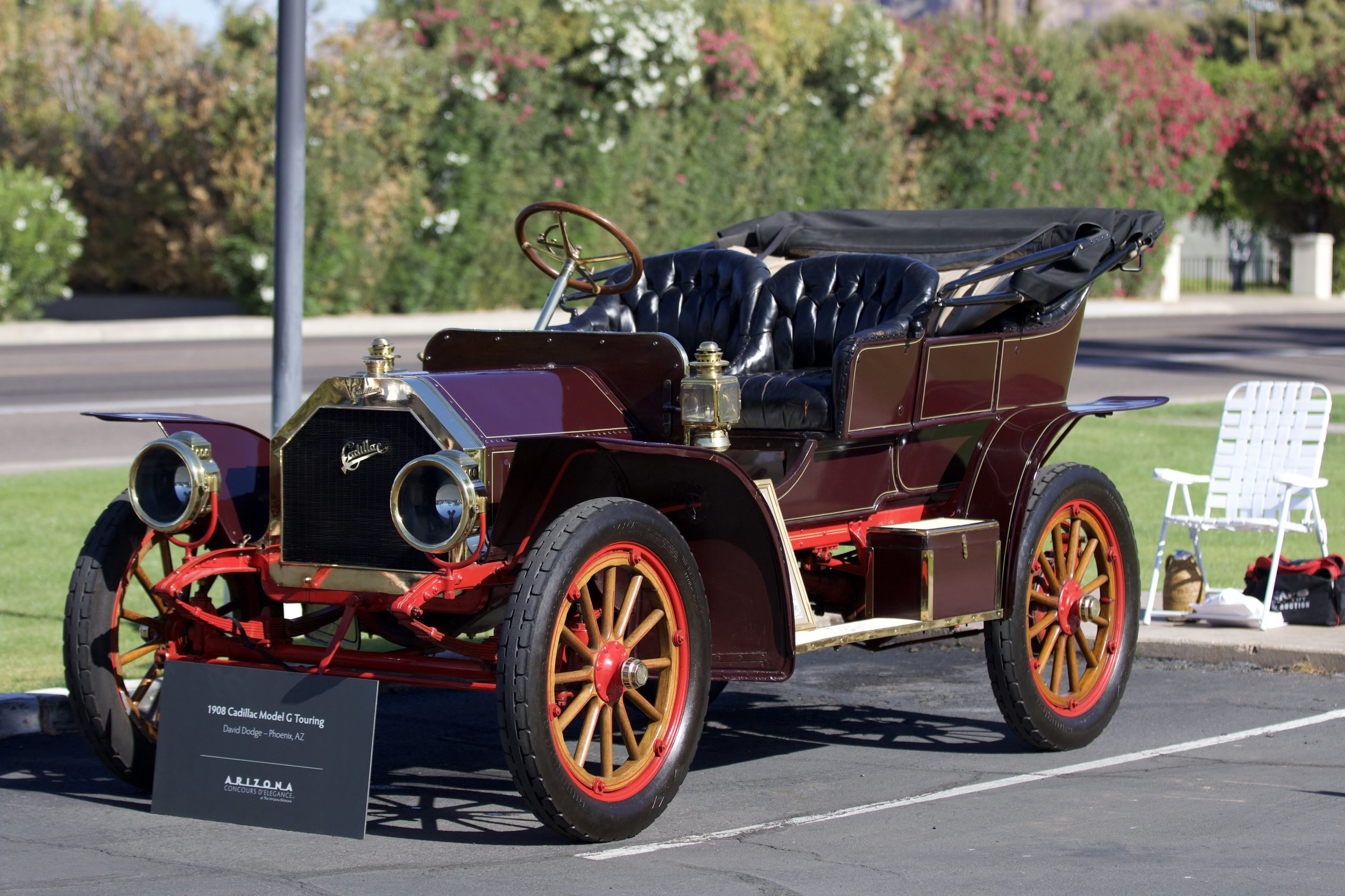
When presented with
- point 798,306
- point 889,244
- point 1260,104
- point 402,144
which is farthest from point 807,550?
point 1260,104

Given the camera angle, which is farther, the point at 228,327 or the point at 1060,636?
the point at 228,327

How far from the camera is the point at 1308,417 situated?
801cm

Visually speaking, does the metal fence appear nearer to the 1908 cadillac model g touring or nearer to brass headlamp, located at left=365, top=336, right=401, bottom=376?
the 1908 cadillac model g touring

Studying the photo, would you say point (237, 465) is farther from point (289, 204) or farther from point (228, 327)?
point (228, 327)

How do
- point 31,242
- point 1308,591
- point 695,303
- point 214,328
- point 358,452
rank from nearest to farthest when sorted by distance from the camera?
1. point 358,452
2. point 695,303
3. point 1308,591
4. point 214,328
5. point 31,242

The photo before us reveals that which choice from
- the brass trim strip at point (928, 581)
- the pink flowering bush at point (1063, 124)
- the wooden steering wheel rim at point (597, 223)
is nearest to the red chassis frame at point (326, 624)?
the brass trim strip at point (928, 581)

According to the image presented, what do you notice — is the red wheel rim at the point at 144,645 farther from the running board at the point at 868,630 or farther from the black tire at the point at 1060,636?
the black tire at the point at 1060,636

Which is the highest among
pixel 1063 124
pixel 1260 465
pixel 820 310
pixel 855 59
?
pixel 855 59

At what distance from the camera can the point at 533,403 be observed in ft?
16.4

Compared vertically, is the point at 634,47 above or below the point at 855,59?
below

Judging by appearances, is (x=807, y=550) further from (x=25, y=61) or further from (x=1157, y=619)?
(x=25, y=61)

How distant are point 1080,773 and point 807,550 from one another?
1.10 m

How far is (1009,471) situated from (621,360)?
142cm

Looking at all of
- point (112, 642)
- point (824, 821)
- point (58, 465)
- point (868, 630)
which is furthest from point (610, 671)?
point (58, 465)
